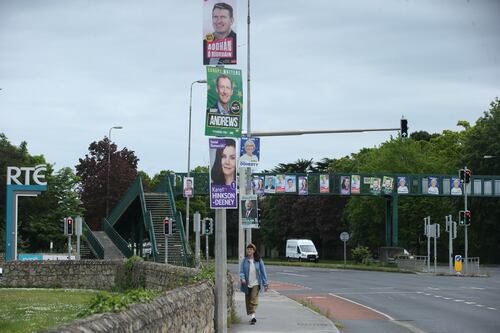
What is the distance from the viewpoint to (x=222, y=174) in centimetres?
1303

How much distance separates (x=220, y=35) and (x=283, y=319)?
937 centimetres

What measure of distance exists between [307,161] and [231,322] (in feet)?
358

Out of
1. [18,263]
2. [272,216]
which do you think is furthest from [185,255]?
[272,216]

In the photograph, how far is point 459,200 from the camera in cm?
7419

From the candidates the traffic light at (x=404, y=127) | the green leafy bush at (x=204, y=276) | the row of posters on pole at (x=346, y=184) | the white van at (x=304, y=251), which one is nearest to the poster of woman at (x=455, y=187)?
the row of posters on pole at (x=346, y=184)

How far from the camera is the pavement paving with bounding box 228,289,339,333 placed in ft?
58.0

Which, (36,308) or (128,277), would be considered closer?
(36,308)

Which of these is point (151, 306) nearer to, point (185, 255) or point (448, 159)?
point (185, 255)

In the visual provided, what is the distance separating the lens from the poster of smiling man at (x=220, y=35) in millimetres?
12797

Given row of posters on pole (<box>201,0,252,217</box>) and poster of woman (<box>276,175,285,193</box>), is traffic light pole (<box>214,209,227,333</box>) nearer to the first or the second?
row of posters on pole (<box>201,0,252,217</box>)

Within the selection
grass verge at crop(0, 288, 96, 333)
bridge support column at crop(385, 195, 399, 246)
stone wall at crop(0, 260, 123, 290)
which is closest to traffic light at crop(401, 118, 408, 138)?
grass verge at crop(0, 288, 96, 333)

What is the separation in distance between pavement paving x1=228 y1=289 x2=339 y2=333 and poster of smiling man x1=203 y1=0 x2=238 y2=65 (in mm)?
6470

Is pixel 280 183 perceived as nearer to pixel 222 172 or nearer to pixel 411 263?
pixel 411 263

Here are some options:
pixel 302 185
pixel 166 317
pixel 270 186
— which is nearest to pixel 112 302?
pixel 166 317
